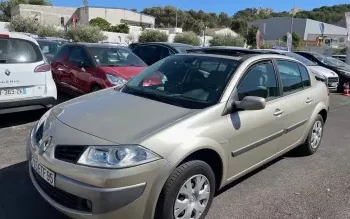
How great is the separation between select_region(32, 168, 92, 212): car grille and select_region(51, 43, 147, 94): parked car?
4348mm

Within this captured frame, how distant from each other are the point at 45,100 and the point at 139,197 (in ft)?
13.4

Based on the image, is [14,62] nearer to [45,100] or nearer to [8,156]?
[45,100]

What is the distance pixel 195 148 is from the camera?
2889mm

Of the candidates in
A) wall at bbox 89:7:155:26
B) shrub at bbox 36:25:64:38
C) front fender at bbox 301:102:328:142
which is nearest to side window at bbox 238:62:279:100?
front fender at bbox 301:102:328:142

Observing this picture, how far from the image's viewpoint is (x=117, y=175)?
2512 millimetres

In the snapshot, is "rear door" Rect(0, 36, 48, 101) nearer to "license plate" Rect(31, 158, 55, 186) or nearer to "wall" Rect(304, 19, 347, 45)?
"license plate" Rect(31, 158, 55, 186)

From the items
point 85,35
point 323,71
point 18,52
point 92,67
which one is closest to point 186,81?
point 18,52

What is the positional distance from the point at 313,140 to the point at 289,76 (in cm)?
123

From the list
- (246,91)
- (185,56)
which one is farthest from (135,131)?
(185,56)

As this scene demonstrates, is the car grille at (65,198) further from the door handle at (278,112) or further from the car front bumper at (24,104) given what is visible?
the car front bumper at (24,104)

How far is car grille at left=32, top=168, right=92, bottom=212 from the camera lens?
8.48 feet

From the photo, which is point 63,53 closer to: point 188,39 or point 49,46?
point 49,46

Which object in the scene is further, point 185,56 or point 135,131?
point 185,56

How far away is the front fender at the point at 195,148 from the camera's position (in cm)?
274
